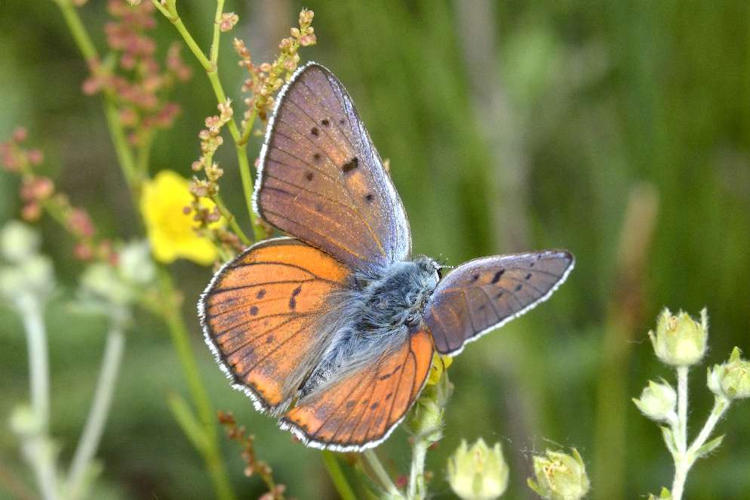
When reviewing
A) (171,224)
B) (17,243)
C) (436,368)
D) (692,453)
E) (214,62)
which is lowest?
(692,453)

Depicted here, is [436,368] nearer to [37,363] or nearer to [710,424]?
[710,424]

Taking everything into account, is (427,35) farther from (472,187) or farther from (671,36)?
(671,36)

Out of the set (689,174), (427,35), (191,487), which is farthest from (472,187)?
(191,487)

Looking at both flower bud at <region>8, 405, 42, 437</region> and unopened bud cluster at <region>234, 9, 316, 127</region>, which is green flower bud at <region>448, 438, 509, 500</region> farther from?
flower bud at <region>8, 405, 42, 437</region>

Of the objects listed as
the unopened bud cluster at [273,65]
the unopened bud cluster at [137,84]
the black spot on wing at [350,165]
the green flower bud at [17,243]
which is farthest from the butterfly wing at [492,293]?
the green flower bud at [17,243]

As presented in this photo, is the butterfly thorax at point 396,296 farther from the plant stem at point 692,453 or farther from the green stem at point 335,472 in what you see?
the plant stem at point 692,453

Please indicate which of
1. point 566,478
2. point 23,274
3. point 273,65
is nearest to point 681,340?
point 566,478
